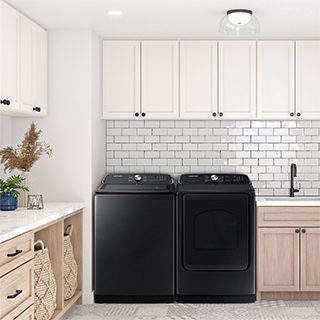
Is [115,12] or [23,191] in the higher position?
[115,12]

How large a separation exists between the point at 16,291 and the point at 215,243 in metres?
1.92

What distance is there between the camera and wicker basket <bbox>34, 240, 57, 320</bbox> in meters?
2.80

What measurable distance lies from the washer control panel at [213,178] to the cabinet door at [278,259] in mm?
564

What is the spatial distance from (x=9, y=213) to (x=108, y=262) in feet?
3.68

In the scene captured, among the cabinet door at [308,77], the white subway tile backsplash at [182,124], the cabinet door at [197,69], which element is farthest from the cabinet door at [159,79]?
the cabinet door at [308,77]

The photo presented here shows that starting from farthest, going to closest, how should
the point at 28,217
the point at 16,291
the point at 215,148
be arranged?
the point at 215,148 → the point at 28,217 → the point at 16,291

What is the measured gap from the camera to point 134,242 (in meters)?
3.75

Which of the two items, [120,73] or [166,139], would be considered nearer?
[120,73]

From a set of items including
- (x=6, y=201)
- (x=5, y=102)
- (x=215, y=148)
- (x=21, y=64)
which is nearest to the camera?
(x=5, y=102)

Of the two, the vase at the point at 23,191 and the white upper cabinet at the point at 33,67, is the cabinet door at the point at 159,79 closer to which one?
the white upper cabinet at the point at 33,67

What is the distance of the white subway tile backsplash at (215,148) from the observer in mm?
4426

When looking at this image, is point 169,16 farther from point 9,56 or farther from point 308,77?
point 308,77

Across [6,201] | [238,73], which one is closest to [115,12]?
[238,73]

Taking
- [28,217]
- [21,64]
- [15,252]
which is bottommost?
[15,252]
